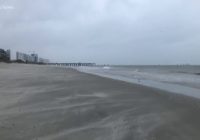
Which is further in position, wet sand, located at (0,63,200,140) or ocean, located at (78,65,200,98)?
ocean, located at (78,65,200,98)

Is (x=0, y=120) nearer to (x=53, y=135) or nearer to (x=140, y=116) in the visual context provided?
(x=53, y=135)

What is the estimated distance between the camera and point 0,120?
Answer: 7.79 m

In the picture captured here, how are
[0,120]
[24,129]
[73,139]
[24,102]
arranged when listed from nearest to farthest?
[73,139], [24,129], [0,120], [24,102]

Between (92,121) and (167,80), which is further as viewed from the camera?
(167,80)

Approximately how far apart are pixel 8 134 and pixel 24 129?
53 centimetres

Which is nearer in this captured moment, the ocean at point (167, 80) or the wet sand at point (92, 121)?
the wet sand at point (92, 121)

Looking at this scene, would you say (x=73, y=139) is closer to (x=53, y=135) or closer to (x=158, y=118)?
(x=53, y=135)

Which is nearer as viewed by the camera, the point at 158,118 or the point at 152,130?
the point at 152,130

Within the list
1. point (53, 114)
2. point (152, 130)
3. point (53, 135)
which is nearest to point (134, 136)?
point (152, 130)

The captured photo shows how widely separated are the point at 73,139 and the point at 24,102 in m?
5.11

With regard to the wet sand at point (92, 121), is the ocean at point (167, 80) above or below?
below

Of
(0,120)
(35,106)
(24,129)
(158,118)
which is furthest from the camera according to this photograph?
(35,106)

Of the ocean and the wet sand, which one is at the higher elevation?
the wet sand

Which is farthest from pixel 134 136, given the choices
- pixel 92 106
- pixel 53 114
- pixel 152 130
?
pixel 92 106
